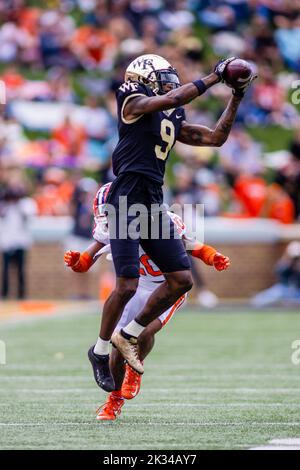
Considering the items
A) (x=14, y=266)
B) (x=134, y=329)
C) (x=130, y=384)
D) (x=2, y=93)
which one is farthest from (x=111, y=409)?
(x=2, y=93)

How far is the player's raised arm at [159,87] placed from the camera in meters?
6.61

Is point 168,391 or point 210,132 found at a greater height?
point 210,132

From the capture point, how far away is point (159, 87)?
6.94 m

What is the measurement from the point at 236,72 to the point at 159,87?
0.50 meters

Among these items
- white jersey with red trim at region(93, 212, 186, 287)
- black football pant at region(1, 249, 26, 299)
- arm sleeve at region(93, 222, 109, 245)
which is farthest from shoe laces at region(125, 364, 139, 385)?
black football pant at region(1, 249, 26, 299)

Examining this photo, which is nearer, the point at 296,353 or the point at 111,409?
the point at 111,409

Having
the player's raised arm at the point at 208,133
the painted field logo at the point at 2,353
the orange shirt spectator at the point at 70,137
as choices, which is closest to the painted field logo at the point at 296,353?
the painted field logo at the point at 2,353

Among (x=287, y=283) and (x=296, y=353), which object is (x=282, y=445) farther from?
(x=287, y=283)

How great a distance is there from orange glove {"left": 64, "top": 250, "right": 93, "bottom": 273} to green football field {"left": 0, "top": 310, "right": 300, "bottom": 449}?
2.68 ft

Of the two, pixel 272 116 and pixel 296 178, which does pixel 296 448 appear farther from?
pixel 272 116

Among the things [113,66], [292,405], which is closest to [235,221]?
[113,66]

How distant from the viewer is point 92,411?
23.2 ft

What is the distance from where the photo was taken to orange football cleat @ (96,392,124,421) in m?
6.74
